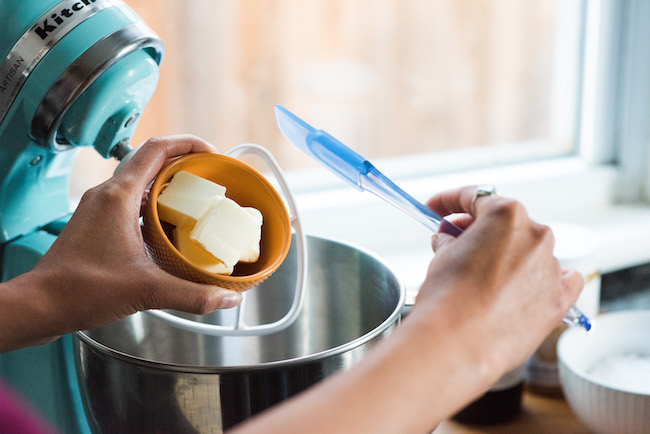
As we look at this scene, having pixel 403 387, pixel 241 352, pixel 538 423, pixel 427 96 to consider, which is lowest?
pixel 538 423

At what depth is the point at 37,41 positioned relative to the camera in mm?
511

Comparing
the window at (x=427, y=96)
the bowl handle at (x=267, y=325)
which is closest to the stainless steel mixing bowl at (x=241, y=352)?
the bowl handle at (x=267, y=325)

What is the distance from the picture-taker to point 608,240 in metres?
1.10

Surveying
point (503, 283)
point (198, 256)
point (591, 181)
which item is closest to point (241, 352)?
point (198, 256)

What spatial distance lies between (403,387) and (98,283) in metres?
0.21

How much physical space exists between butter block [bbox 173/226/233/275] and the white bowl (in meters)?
0.42

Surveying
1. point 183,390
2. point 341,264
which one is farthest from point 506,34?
point 183,390

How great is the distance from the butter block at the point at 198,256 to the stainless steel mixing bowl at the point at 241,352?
0.23ft

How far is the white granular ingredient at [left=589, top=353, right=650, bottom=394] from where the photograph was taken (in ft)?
2.51

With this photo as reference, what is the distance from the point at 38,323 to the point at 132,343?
21 centimetres

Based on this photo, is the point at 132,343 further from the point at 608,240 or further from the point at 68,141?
the point at 608,240

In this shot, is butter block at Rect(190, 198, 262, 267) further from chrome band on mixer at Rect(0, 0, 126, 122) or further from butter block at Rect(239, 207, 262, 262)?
chrome band on mixer at Rect(0, 0, 126, 122)

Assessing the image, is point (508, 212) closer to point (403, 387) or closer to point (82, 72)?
point (403, 387)

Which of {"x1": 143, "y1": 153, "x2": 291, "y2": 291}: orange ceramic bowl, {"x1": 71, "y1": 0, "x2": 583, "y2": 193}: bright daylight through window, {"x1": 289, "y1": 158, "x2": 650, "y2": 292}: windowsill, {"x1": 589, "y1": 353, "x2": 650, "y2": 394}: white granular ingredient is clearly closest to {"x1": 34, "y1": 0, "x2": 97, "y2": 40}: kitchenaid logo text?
{"x1": 143, "y1": 153, "x2": 291, "y2": 291}: orange ceramic bowl
